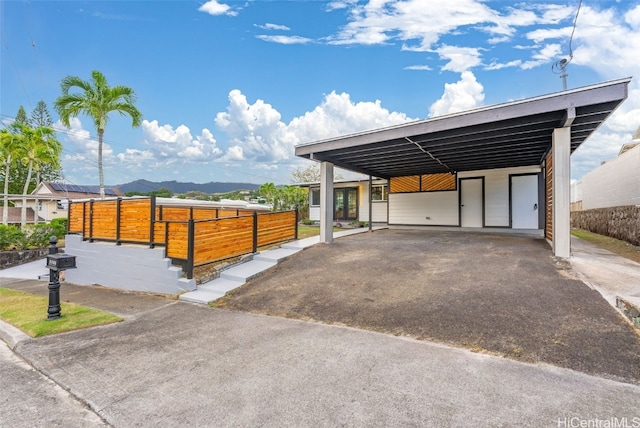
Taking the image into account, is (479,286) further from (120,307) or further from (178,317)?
(120,307)

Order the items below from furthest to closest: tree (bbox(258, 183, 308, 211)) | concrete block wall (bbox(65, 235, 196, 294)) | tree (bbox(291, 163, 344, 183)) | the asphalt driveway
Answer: tree (bbox(291, 163, 344, 183)), tree (bbox(258, 183, 308, 211)), concrete block wall (bbox(65, 235, 196, 294)), the asphalt driveway

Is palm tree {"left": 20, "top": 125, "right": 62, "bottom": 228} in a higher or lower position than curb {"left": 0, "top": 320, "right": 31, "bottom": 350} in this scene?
higher

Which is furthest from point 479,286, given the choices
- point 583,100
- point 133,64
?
point 133,64

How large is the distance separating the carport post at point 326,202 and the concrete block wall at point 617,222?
8.54 meters

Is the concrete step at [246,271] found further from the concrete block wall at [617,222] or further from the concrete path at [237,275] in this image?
the concrete block wall at [617,222]

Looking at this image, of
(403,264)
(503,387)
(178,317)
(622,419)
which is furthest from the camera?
(403,264)

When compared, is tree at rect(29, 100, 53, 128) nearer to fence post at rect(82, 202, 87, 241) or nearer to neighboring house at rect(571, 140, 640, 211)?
fence post at rect(82, 202, 87, 241)

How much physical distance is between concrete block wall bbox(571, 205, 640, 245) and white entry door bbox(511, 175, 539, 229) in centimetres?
220

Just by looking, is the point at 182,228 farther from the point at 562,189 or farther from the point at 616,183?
the point at 616,183

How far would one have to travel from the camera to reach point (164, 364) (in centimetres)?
293

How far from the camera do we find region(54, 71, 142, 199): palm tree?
11742mm

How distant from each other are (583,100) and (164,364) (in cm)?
743

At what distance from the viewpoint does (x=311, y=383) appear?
8.09 ft

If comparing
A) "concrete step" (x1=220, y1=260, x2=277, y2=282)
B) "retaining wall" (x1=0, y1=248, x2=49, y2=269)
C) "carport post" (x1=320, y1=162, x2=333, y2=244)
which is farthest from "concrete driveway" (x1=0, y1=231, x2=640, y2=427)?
"retaining wall" (x1=0, y1=248, x2=49, y2=269)
